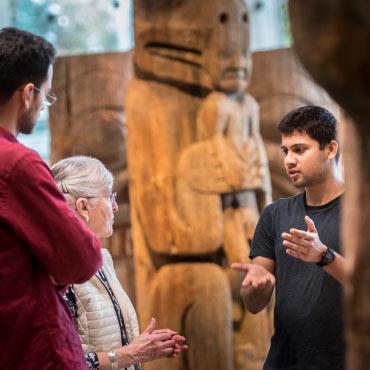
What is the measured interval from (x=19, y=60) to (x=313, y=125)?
97 centimetres

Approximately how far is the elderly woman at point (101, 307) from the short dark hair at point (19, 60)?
41 cm

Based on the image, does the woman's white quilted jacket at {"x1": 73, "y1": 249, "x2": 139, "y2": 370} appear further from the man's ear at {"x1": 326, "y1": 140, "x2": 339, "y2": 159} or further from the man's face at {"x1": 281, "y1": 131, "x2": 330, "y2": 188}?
the man's ear at {"x1": 326, "y1": 140, "x2": 339, "y2": 159}

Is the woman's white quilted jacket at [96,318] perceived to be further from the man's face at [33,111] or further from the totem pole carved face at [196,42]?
the totem pole carved face at [196,42]

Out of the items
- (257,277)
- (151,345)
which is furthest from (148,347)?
(257,277)

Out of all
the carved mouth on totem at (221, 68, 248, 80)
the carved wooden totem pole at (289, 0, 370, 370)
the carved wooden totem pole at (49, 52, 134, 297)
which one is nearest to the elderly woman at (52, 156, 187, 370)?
the carved wooden totem pole at (289, 0, 370, 370)

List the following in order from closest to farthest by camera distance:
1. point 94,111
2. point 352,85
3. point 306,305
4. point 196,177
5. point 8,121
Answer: point 352,85, point 8,121, point 306,305, point 196,177, point 94,111

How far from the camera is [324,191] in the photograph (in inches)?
89.8

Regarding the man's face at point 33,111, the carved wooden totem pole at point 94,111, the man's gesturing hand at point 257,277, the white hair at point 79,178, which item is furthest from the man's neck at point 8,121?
the carved wooden totem pole at point 94,111

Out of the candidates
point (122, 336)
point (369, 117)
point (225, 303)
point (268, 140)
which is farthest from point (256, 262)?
point (268, 140)

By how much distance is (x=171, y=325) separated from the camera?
Result: 13.6ft

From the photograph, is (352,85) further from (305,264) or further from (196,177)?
(196,177)

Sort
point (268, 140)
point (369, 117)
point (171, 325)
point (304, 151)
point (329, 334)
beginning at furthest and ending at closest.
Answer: point (268, 140) < point (171, 325) < point (304, 151) < point (329, 334) < point (369, 117)

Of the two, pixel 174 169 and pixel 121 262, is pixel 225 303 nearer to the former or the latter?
pixel 174 169

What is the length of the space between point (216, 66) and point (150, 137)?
534 mm
